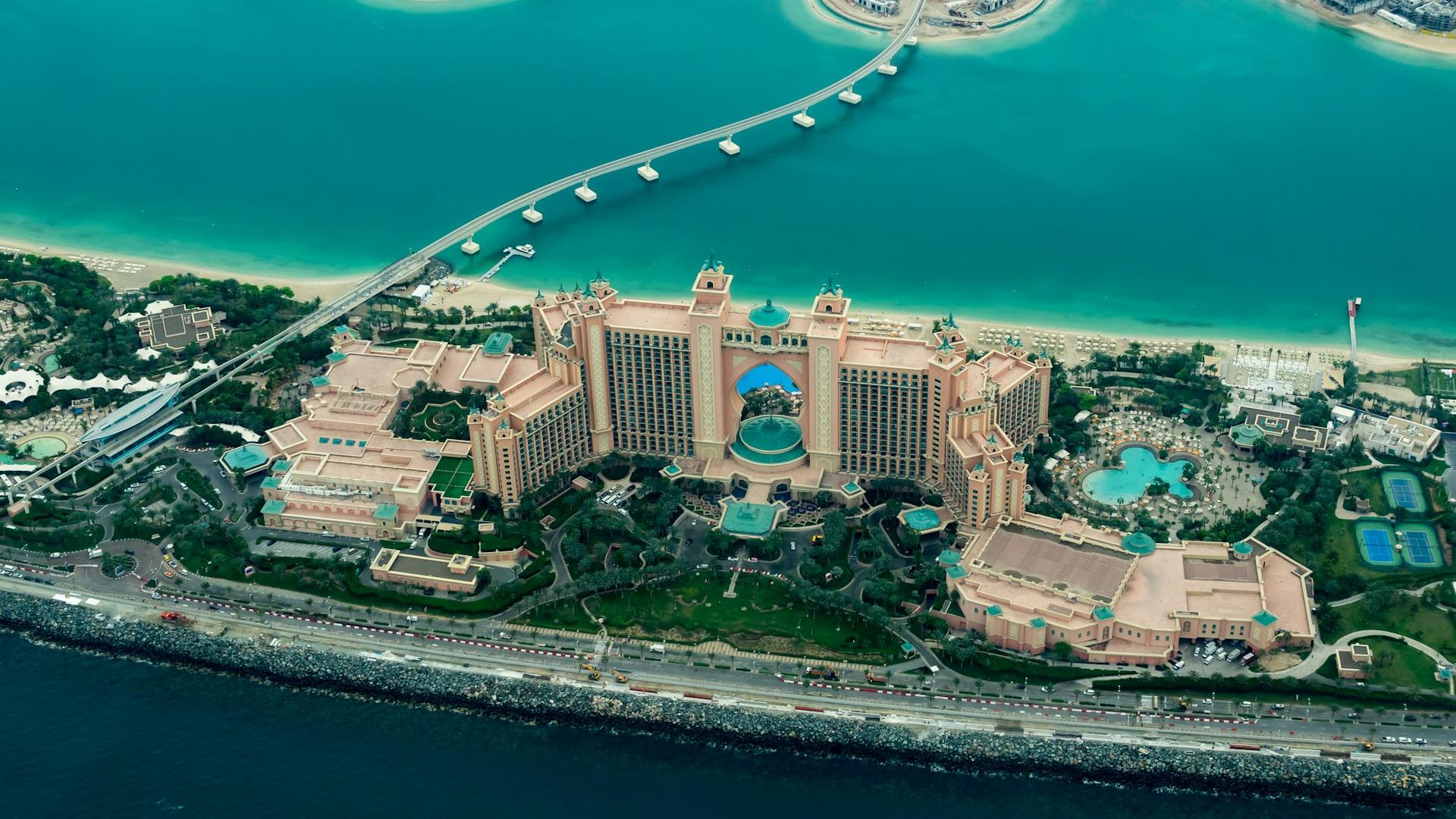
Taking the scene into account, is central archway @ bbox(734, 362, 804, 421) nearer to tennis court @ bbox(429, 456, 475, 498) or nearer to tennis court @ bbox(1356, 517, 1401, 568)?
tennis court @ bbox(429, 456, 475, 498)

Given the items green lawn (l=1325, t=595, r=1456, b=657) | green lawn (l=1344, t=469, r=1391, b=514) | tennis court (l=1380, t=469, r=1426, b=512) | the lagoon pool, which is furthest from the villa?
tennis court (l=1380, t=469, r=1426, b=512)

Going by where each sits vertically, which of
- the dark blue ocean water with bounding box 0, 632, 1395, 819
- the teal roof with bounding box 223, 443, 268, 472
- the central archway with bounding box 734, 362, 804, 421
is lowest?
the dark blue ocean water with bounding box 0, 632, 1395, 819

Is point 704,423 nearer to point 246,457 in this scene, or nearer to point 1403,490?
point 246,457

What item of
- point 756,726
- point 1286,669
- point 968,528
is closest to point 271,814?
point 756,726

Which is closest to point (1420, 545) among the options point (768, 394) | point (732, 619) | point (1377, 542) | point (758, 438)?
point (1377, 542)

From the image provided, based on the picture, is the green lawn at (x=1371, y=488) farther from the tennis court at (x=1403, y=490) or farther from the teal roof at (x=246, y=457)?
the teal roof at (x=246, y=457)

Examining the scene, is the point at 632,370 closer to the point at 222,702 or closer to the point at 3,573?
the point at 222,702

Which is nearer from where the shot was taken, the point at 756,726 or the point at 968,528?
the point at 756,726
